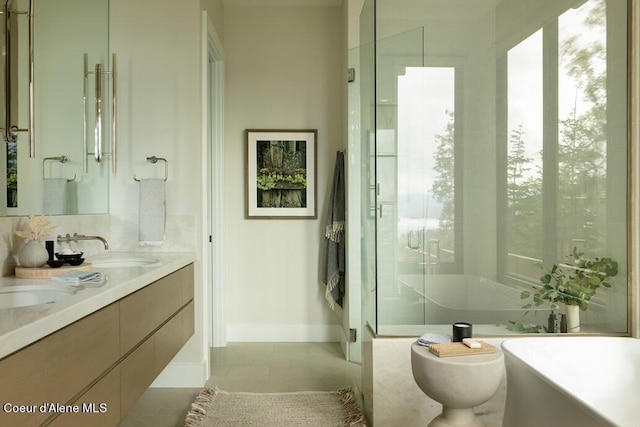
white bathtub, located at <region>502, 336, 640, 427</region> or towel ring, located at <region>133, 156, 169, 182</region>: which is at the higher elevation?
towel ring, located at <region>133, 156, 169, 182</region>

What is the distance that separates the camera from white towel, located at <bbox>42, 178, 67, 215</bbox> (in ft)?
7.77

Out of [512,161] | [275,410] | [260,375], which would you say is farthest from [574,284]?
[260,375]

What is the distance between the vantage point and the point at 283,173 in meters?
4.23

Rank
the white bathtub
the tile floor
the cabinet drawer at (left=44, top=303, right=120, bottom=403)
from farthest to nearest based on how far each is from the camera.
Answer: the tile floor
the white bathtub
the cabinet drawer at (left=44, top=303, right=120, bottom=403)

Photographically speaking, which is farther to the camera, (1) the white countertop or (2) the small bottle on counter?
(2) the small bottle on counter

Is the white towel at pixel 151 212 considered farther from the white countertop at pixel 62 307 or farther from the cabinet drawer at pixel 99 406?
the cabinet drawer at pixel 99 406

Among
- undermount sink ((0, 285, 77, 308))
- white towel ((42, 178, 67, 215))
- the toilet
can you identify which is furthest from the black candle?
white towel ((42, 178, 67, 215))

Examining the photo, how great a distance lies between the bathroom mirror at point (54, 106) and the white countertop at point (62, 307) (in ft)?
1.57

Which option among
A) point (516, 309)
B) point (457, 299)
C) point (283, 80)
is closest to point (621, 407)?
point (516, 309)

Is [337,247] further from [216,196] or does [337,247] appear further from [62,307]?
[62,307]

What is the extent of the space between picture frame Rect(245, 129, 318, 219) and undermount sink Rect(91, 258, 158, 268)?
1500mm

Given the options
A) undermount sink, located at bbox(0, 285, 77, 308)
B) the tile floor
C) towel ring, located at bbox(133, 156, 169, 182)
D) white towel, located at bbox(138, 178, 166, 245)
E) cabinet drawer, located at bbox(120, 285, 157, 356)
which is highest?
towel ring, located at bbox(133, 156, 169, 182)

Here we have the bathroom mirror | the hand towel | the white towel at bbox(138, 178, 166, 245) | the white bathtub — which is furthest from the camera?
the hand towel

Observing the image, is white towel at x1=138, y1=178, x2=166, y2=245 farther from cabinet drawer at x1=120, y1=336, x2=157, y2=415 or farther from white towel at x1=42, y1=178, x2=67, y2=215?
cabinet drawer at x1=120, y1=336, x2=157, y2=415
